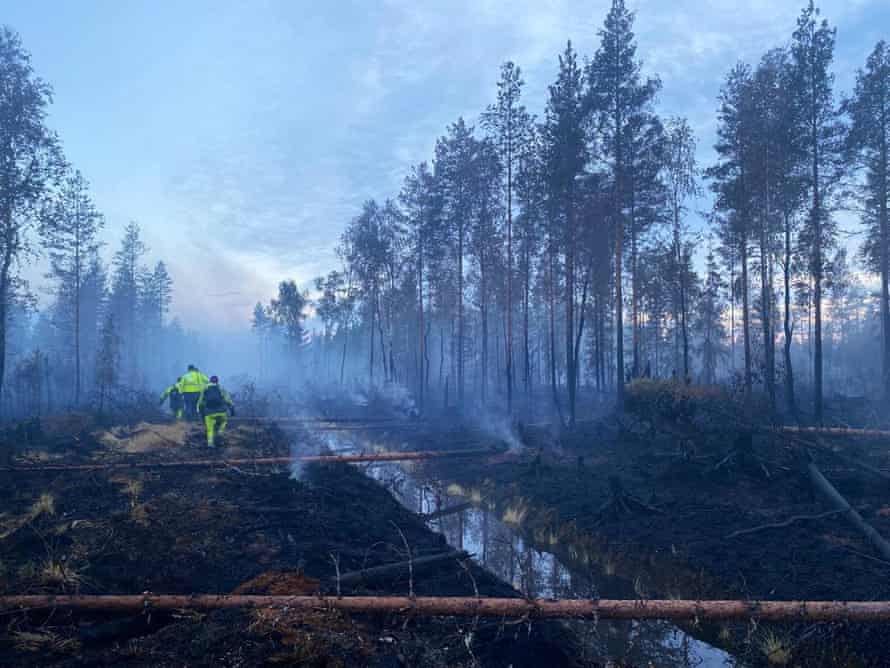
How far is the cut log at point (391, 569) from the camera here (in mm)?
6754

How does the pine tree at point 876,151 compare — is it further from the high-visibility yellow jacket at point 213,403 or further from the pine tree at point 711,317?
the high-visibility yellow jacket at point 213,403

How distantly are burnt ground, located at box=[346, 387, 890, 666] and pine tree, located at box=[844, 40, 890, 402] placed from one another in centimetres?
1259

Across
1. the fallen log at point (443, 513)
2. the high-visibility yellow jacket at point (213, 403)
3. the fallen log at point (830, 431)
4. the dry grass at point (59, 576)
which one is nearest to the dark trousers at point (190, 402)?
the high-visibility yellow jacket at point (213, 403)

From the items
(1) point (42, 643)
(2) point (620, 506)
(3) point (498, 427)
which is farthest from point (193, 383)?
(3) point (498, 427)

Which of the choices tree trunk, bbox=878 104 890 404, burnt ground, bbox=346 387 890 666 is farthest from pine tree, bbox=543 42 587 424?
tree trunk, bbox=878 104 890 404

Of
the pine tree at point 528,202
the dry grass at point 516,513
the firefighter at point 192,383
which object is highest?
the pine tree at point 528,202

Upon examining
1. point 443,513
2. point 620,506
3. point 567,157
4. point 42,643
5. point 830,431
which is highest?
point 567,157

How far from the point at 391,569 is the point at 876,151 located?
27933 mm

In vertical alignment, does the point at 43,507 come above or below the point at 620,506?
above

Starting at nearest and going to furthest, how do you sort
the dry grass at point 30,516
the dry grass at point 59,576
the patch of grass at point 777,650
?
the dry grass at point 59,576 < the patch of grass at point 777,650 < the dry grass at point 30,516

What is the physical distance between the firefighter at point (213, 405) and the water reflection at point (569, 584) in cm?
555

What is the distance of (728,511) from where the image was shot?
36.4 ft

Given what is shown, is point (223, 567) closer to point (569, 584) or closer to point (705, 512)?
point (569, 584)

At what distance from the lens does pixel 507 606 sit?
5586mm
